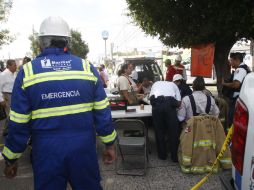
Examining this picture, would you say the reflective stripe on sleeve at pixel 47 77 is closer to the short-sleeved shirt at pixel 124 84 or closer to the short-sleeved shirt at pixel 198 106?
the short-sleeved shirt at pixel 198 106

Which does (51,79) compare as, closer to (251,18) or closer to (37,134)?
(37,134)

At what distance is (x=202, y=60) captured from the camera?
9.54 meters

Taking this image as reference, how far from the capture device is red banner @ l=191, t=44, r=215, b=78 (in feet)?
30.6

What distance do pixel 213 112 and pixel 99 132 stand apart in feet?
9.08

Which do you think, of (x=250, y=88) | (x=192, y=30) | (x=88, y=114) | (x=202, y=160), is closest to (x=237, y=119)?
(x=250, y=88)

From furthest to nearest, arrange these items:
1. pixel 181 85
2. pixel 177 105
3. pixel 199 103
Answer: pixel 181 85
pixel 177 105
pixel 199 103

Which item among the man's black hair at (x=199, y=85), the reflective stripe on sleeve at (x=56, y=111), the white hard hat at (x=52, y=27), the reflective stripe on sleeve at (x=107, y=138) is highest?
the white hard hat at (x=52, y=27)

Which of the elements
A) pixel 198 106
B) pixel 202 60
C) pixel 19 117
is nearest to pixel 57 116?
pixel 19 117

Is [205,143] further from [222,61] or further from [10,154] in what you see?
[222,61]

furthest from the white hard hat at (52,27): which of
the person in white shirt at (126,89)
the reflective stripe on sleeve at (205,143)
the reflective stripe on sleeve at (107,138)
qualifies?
the person in white shirt at (126,89)

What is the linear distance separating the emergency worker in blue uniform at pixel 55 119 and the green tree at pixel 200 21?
6150 millimetres

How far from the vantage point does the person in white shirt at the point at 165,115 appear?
5.23 metres

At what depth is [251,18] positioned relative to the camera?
306 inches

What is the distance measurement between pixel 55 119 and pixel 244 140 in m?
1.31
